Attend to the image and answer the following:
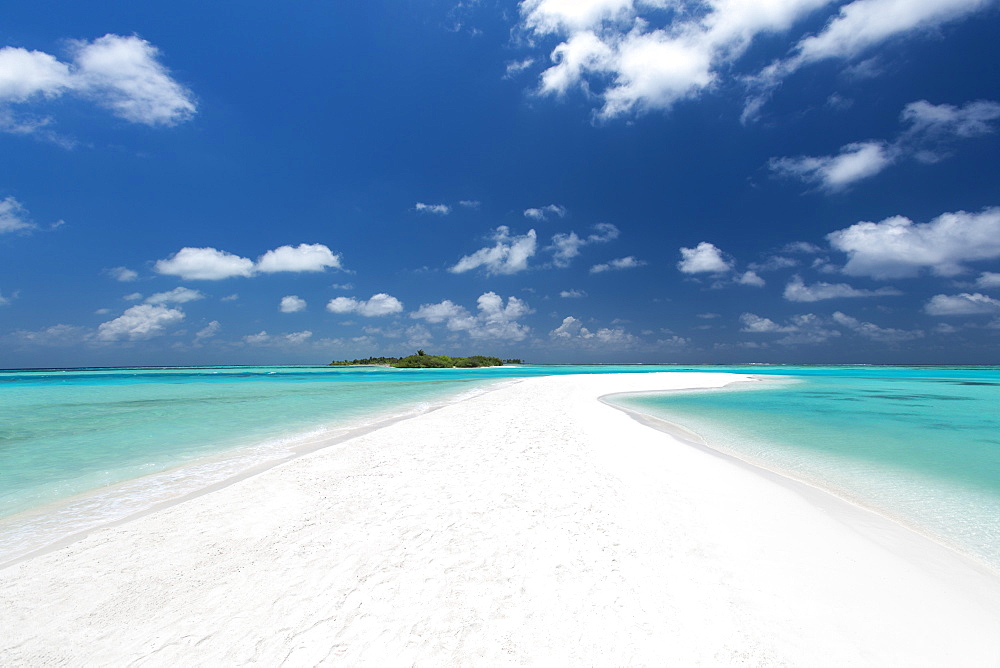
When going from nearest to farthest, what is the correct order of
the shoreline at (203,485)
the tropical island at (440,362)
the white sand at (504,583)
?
the white sand at (504,583) → the shoreline at (203,485) → the tropical island at (440,362)

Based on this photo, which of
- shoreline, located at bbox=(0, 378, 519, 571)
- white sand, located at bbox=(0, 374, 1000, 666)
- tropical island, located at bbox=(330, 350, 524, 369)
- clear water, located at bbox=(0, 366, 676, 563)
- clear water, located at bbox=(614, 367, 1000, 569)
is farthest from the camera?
tropical island, located at bbox=(330, 350, 524, 369)

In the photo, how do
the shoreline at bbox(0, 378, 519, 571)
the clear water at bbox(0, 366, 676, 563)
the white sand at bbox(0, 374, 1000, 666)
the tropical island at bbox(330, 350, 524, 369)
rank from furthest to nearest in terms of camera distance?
1. the tropical island at bbox(330, 350, 524, 369)
2. the clear water at bbox(0, 366, 676, 563)
3. the shoreline at bbox(0, 378, 519, 571)
4. the white sand at bbox(0, 374, 1000, 666)

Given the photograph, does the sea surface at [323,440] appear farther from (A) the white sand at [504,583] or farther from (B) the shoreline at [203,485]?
(A) the white sand at [504,583]

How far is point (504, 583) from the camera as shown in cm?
416

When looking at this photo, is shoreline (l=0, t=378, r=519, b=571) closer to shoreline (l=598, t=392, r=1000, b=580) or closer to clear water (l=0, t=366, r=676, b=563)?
clear water (l=0, t=366, r=676, b=563)

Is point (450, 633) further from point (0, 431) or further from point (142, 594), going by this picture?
point (0, 431)

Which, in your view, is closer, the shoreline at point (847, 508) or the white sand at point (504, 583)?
the white sand at point (504, 583)

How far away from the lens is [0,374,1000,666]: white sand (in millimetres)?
3287

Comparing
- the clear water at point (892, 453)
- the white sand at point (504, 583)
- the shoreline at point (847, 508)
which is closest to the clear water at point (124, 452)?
the white sand at point (504, 583)

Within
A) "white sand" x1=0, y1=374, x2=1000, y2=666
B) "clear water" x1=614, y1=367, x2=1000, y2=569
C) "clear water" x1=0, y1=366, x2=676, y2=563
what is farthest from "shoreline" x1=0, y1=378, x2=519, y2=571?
"clear water" x1=614, y1=367, x2=1000, y2=569

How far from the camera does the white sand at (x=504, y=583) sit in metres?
3.29

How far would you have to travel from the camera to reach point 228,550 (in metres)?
4.93

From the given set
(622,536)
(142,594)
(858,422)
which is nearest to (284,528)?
(142,594)

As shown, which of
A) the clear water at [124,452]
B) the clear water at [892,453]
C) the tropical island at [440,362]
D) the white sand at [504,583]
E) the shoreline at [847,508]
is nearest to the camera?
the white sand at [504,583]
